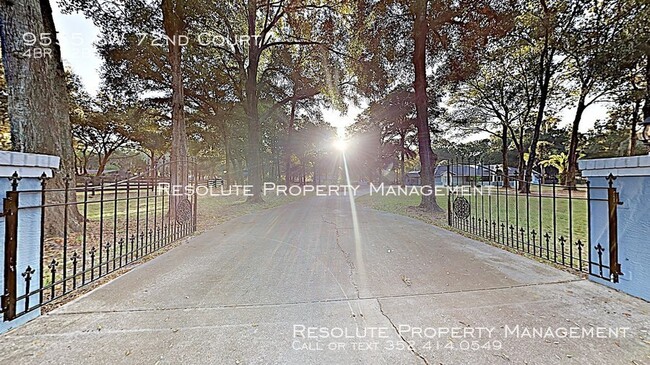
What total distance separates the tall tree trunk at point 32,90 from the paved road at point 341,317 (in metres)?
3.19

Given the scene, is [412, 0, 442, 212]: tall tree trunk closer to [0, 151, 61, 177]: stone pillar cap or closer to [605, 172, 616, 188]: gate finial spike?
[605, 172, 616, 188]: gate finial spike

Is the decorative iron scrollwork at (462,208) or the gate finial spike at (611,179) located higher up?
the gate finial spike at (611,179)

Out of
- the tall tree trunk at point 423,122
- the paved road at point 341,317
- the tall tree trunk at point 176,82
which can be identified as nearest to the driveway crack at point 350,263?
the paved road at point 341,317

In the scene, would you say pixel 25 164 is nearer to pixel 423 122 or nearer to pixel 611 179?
pixel 611 179

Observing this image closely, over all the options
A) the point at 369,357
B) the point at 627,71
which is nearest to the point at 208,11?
the point at 369,357

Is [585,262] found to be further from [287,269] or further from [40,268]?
[40,268]

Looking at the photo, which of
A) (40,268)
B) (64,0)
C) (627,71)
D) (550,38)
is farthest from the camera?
(550,38)

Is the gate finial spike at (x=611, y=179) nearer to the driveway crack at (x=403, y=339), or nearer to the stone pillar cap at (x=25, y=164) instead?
the driveway crack at (x=403, y=339)

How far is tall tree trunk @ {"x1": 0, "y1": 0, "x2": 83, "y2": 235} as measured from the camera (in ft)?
16.9

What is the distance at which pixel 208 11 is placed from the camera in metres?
9.41

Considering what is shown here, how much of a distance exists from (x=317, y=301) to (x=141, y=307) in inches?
61.2

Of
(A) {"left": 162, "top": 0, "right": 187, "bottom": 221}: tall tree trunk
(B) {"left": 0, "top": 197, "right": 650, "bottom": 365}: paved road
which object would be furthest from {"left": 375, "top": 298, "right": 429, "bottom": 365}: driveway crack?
(A) {"left": 162, "top": 0, "right": 187, "bottom": 221}: tall tree trunk

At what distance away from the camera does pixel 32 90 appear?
5461mm

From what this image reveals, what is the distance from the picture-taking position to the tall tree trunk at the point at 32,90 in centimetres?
516
